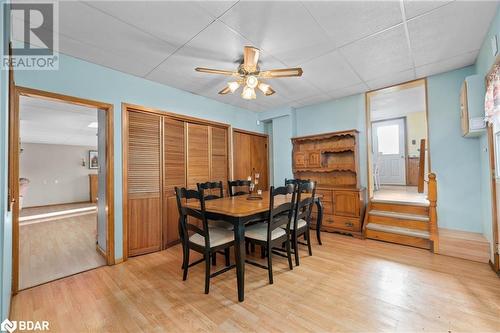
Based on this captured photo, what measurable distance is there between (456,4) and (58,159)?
10.7 m

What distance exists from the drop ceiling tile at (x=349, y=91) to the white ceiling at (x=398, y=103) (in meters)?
0.90

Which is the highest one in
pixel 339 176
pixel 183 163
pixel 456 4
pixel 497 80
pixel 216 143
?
pixel 456 4

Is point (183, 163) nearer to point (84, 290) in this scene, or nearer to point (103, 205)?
point (103, 205)

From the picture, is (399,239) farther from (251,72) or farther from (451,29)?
(251,72)

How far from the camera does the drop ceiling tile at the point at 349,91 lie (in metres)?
3.48

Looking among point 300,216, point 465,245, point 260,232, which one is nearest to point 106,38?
point 260,232

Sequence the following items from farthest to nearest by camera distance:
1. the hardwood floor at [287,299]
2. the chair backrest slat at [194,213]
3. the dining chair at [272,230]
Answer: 1. the dining chair at [272,230]
2. the chair backrest slat at [194,213]
3. the hardwood floor at [287,299]

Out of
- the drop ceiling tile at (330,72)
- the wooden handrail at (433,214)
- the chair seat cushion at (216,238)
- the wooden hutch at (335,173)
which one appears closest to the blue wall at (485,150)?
the wooden handrail at (433,214)

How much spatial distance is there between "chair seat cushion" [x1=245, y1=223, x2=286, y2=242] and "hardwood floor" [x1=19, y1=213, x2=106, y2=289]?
6.40 feet

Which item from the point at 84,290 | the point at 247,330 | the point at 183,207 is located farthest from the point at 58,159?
the point at 247,330

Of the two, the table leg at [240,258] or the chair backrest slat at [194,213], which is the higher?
the chair backrest slat at [194,213]

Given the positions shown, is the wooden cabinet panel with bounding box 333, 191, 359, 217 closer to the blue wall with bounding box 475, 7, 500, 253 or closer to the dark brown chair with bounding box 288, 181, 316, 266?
the dark brown chair with bounding box 288, 181, 316, 266

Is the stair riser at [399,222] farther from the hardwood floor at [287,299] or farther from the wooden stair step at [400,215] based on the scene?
the hardwood floor at [287,299]

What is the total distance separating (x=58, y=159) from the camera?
25.1 ft
